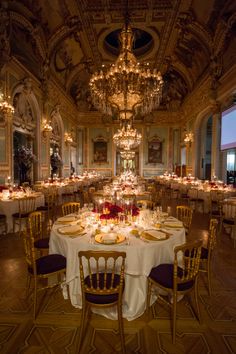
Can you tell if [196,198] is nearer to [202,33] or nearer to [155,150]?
[202,33]

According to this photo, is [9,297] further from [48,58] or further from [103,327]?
[48,58]

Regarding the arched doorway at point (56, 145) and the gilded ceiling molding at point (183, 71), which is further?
the gilded ceiling molding at point (183, 71)

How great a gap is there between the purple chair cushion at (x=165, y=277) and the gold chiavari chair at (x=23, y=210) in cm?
393

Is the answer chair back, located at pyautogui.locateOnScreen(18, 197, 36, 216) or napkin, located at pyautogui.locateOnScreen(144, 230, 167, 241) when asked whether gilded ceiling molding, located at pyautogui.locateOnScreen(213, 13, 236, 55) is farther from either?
chair back, located at pyautogui.locateOnScreen(18, 197, 36, 216)

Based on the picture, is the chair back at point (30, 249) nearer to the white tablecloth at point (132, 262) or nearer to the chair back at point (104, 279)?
the white tablecloth at point (132, 262)

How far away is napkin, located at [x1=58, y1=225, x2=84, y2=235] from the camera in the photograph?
2.86m

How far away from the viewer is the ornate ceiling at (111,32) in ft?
28.6

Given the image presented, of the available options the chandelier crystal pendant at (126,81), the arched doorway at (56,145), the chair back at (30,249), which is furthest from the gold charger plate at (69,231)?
the arched doorway at (56,145)

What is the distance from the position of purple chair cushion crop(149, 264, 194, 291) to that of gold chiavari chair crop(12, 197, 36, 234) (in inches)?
155

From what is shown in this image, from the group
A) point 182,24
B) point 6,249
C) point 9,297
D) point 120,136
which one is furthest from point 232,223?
point 182,24

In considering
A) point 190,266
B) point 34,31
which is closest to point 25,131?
point 34,31

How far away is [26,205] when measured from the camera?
5.59 metres

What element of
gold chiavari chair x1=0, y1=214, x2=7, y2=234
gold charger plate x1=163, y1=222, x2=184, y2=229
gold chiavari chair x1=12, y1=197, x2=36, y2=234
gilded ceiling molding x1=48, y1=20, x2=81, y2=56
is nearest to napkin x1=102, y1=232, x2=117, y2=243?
gold charger plate x1=163, y1=222, x2=184, y2=229

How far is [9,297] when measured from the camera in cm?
297
